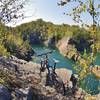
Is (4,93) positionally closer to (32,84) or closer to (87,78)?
(87,78)

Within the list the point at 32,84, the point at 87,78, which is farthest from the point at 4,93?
the point at 32,84

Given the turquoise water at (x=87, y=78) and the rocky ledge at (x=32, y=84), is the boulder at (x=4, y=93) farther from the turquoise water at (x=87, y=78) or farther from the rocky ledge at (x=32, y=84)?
the turquoise water at (x=87, y=78)

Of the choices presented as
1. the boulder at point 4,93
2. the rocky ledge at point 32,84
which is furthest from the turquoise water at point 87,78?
the boulder at point 4,93

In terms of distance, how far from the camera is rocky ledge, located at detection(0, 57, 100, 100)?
2258 cm

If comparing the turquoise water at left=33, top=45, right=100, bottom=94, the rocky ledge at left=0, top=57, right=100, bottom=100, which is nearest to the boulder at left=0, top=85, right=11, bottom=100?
the rocky ledge at left=0, top=57, right=100, bottom=100

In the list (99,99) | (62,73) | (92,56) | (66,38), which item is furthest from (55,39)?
(92,56)

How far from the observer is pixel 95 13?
53.8 ft

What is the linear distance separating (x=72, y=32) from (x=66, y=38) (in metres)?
2.37

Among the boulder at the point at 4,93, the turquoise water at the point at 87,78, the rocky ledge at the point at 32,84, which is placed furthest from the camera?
the rocky ledge at the point at 32,84

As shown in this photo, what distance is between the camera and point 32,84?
27.1m

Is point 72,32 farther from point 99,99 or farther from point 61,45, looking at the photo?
point 99,99

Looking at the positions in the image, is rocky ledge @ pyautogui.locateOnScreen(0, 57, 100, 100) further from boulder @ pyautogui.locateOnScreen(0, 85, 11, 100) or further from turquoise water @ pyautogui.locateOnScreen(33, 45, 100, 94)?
turquoise water @ pyautogui.locateOnScreen(33, 45, 100, 94)

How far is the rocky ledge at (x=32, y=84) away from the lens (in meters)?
22.6

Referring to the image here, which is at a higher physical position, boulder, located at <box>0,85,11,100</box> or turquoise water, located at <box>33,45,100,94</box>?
boulder, located at <box>0,85,11,100</box>
